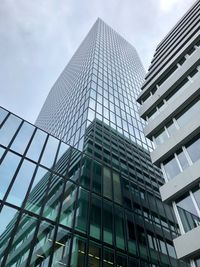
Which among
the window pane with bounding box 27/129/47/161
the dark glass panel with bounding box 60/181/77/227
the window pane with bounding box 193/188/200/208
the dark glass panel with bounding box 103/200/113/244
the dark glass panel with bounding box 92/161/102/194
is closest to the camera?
the window pane with bounding box 193/188/200/208

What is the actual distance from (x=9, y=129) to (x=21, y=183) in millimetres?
4657

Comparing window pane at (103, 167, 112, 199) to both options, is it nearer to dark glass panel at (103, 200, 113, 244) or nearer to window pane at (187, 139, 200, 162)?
dark glass panel at (103, 200, 113, 244)

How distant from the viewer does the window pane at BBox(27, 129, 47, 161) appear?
59.4 feet

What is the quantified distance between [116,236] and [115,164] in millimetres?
8752

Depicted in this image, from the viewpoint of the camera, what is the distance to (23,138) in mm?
18672

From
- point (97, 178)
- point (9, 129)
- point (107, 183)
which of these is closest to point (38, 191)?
point (9, 129)

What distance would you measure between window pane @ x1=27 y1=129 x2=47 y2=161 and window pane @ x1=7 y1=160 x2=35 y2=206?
2.70 feet

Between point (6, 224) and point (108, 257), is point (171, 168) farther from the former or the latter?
point (6, 224)

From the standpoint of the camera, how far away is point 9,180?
50.0 ft

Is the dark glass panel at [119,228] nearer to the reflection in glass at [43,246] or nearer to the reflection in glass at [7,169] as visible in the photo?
the reflection in glass at [43,246]

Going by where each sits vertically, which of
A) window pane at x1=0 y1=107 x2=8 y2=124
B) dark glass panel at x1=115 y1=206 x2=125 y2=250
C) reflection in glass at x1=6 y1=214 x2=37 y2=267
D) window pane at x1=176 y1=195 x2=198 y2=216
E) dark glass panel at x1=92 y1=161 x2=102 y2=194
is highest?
window pane at x1=0 y1=107 x2=8 y2=124

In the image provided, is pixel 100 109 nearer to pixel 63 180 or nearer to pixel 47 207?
pixel 63 180

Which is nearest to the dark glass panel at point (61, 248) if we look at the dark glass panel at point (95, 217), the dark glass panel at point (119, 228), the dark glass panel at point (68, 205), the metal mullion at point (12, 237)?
the dark glass panel at point (68, 205)

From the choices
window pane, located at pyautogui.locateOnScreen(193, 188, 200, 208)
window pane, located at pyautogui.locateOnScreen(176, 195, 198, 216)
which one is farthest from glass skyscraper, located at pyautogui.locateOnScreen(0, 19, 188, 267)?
window pane, located at pyautogui.locateOnScreen(193, 188, 200, 208)
